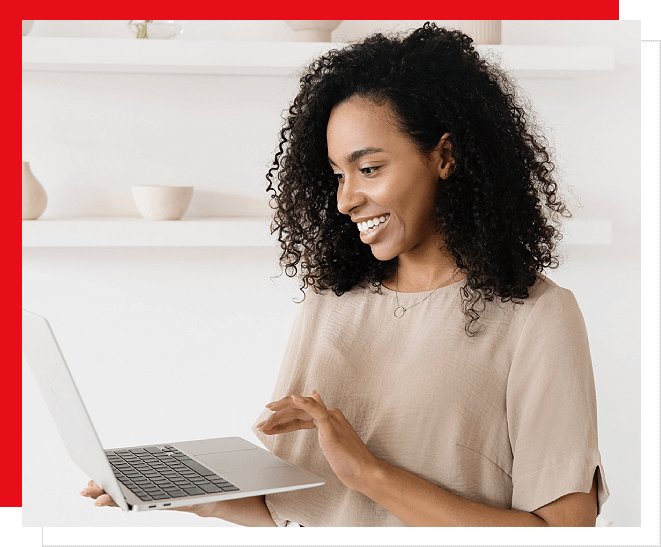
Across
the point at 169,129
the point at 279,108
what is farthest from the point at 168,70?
the point at 279,108

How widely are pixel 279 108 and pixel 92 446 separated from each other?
5.23 feet

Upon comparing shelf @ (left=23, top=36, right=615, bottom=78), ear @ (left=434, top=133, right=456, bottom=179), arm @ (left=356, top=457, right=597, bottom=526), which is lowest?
arm @ (left=356, top=457, right=597, bottom=526)

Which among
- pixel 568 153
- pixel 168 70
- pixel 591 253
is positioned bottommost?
pixel 591 253

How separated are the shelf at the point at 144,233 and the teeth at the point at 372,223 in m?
1.00

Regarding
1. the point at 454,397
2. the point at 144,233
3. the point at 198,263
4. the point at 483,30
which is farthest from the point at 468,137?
the point at 198,263

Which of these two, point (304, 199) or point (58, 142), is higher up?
point (58, 142)

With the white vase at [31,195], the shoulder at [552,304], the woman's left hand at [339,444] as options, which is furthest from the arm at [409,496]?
the white vase at [31,195]

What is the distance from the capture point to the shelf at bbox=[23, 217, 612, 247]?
2.09 metres

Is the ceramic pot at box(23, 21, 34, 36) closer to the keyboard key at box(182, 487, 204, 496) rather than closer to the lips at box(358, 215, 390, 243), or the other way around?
the lips at box(358, 215, 390, 243)

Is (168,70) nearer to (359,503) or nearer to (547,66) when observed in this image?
(547,66)

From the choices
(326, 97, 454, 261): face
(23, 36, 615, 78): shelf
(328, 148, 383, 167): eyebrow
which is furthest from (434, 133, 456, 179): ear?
(23, 36, 615, 78): shelf

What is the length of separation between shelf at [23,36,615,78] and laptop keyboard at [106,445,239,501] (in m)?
1.26

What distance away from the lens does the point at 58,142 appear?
225cm

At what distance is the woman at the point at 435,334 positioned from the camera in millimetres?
997
